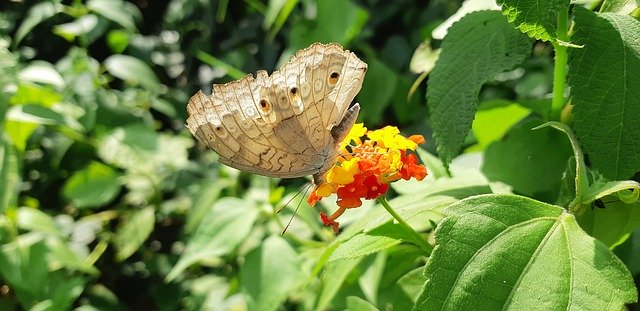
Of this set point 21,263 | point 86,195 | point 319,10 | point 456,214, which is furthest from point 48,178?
point 456,214

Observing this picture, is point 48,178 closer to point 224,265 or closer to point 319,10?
point 224,265

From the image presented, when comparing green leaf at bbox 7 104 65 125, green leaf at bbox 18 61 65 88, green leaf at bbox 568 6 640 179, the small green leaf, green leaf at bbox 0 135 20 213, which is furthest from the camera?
the small green leaf

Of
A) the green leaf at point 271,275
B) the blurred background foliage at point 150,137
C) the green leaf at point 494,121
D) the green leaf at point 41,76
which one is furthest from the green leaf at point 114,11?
the green leaf at point 494,121

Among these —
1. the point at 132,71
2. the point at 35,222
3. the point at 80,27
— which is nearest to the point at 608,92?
the point at 35,222

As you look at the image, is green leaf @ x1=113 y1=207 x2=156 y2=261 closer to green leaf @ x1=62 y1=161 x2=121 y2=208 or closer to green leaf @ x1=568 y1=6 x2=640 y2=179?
green leaf @ x1=62 y1=161 x2=121 y2=208

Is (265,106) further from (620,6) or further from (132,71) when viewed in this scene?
(132,71)

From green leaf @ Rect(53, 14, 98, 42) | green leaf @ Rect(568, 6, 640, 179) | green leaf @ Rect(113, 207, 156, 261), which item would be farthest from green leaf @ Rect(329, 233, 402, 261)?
green leaf @ Rect(53, 14, 98, 42)
